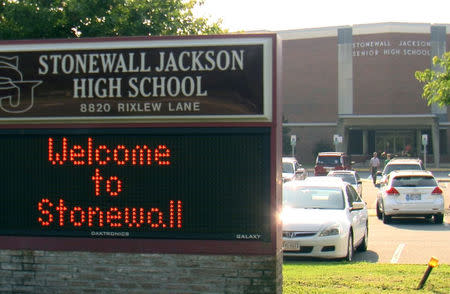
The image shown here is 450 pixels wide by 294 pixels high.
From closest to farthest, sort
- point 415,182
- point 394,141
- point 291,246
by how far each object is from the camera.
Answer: point 291,246 < point 415,182 < point 394,141

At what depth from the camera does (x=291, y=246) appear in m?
12.9

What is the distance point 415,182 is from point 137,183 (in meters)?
15.6

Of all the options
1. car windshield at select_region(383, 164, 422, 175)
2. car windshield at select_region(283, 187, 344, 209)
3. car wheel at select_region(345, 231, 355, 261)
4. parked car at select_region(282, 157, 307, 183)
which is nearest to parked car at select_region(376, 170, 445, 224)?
car windshield at select_region(283, 187, 344, 209)

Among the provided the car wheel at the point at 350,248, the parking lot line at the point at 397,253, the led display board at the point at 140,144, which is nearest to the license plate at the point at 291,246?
the car wheel at the point at 350,248

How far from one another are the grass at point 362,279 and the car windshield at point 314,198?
268 cm

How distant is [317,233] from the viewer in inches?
508

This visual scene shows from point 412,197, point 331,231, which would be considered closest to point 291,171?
point 412,197

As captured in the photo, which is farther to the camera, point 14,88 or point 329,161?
point 329,161

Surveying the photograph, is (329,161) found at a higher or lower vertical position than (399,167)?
higher

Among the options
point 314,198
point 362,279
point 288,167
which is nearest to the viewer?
point 362,279

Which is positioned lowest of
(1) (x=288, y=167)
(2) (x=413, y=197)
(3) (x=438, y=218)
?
(3) (x=438, y=218)

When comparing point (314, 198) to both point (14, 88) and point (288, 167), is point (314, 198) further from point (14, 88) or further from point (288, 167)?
point (288, 167)

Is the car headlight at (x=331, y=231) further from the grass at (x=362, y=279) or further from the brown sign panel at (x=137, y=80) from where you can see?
the brown sign panel at (x=137, y=80)

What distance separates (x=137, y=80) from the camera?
7.13 m
